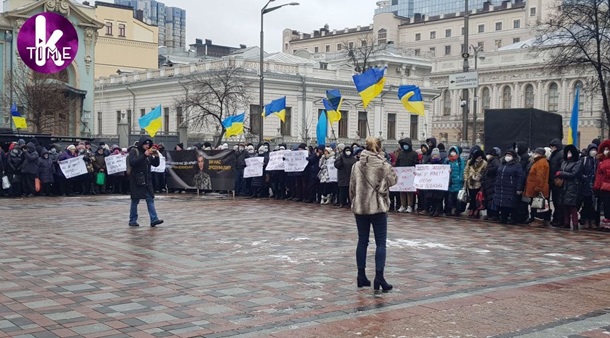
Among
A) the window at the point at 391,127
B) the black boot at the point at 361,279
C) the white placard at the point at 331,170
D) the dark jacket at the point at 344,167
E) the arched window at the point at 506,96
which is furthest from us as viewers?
the arched window at the point at 506,96

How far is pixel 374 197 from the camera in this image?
900 cm

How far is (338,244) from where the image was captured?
509 inches

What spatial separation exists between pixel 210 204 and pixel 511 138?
327 inches

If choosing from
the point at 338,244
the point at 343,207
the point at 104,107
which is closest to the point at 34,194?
the point at 343,207

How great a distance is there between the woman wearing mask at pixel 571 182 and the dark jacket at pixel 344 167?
5165 mm

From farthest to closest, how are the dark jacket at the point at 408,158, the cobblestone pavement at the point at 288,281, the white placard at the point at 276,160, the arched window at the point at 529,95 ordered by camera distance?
the arched window at the point at 529,95 → the white placard at the point at 276,160 → the dark jacket at the point at 408,158 → the cobblestone pavement at the point at 288,281

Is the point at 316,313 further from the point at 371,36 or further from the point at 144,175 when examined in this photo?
the point at 371,36

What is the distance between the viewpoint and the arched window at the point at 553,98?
84312mm

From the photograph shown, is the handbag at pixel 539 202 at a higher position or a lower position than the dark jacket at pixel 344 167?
lower

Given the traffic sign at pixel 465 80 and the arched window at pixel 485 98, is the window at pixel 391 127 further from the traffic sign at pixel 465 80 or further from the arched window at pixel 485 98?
the traffic sign at pixel 465 80

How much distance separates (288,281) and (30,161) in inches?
615

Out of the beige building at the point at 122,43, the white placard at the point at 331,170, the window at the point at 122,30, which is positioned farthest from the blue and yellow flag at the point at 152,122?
the window at the point at 122,30

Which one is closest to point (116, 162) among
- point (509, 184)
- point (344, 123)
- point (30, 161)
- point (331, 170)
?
point (30, 161)

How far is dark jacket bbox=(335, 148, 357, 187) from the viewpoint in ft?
64.0
